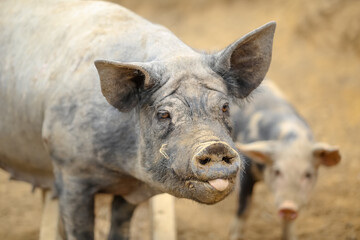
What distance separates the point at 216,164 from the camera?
109 inches

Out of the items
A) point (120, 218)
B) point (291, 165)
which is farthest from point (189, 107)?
point (291, 165)

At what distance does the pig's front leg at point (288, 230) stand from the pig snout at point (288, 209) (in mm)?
490

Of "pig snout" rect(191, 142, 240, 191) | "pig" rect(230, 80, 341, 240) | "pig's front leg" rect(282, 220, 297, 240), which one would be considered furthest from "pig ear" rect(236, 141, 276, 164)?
"pig snout" rect(191, 142, 240, 191)

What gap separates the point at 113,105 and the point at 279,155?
2879mm

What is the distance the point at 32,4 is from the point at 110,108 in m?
1.26

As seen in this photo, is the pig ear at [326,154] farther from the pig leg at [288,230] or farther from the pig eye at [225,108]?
the pig eye at [225,108]

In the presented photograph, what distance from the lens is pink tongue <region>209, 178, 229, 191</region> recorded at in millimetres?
2787

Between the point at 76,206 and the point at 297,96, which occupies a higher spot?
the point at 297,96

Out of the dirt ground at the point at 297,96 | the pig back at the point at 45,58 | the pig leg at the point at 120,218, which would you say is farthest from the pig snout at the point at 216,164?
the dirt ground at the point at 297,96

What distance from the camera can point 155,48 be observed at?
11.4 ft

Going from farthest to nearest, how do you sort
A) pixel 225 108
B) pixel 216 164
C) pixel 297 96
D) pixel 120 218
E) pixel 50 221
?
pixel 297 96, pixel 50 221, pixel 120 218, pixel 225 108, pixel 216 164

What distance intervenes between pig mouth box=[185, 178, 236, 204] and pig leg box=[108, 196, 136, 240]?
144 centimetres

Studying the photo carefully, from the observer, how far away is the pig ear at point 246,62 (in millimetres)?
3268

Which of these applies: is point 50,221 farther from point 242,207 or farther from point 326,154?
point 326,154
